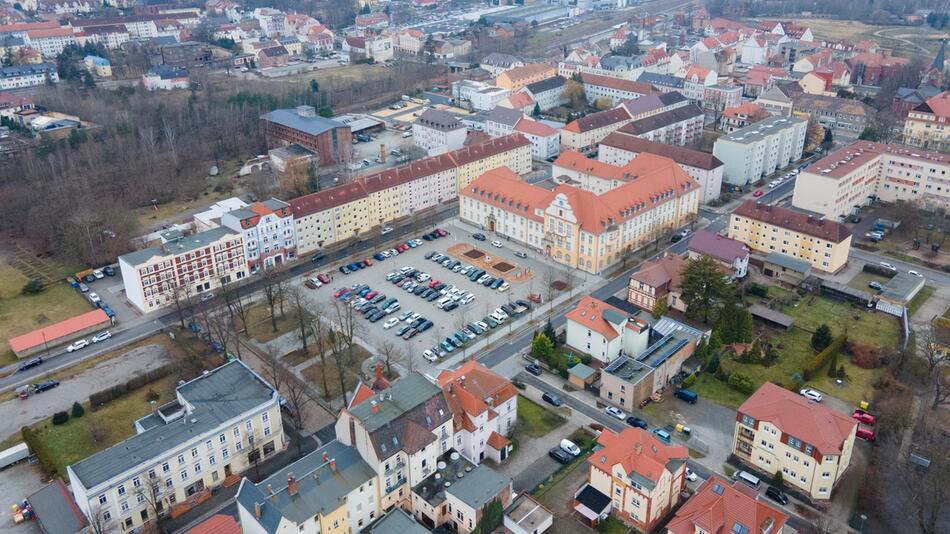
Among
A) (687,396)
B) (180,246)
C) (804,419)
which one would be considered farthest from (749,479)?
(180,246)

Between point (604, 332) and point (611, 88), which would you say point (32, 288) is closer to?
point (604, 332)

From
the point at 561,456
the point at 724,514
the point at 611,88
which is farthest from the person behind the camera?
→ the point at 611,88

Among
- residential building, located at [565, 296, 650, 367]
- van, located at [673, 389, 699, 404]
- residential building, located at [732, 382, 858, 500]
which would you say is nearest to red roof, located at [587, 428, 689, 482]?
residential building, located at [732, 382, 858, 500]

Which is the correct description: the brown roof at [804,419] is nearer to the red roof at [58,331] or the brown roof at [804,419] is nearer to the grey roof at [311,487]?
the grey roof at [311,487]

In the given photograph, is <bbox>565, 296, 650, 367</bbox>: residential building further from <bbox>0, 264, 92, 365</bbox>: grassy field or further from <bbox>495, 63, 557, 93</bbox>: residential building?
<bbox>495, 63, 557, 93</bbox>: residential building

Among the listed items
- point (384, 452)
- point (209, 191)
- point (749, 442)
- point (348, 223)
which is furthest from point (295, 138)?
point (749, 442)

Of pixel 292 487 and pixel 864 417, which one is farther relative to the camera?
pixel 864 417

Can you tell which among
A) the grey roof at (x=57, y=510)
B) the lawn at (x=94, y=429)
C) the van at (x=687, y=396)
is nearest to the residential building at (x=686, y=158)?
the van at (x=687, y=396)
